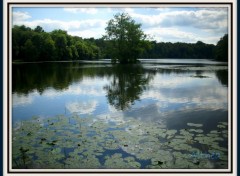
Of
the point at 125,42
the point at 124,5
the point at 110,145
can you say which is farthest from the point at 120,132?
the point at 125,42

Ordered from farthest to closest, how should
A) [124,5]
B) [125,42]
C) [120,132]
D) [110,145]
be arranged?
[125,42] → [120,132] → [110,145] → [124,5]

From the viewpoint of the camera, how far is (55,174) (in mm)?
4004

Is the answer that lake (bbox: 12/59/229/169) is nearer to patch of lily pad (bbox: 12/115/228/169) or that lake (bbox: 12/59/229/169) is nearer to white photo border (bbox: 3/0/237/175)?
patch of lily pad (bbox: 12/115/228/169)

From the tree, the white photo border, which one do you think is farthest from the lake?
the tree

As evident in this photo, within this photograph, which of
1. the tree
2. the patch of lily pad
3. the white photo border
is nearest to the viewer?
the white photo border

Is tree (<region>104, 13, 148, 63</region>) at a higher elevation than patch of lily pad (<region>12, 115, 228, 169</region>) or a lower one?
higher

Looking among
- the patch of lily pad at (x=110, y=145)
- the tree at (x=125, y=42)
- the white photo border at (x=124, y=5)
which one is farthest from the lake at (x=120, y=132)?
the tree at (x=125, y=42)

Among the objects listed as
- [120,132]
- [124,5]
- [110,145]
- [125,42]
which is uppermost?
[125,42]

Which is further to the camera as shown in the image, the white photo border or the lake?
the lake

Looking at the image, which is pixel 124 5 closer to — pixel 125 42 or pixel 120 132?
pixel 120 132

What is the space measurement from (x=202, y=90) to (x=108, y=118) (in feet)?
17.2

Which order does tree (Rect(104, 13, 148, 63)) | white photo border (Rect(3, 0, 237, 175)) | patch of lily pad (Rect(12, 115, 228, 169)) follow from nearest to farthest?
white photo border (Rect(3, 0, 237, 175)) → patch of lily pad (Rect(12, 115, 228, 169)) → tree (Rect(104, 13, 148, 63))

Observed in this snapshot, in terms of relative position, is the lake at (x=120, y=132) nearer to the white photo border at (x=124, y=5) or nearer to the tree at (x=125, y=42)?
the white photo border at (x=124, y=5)
